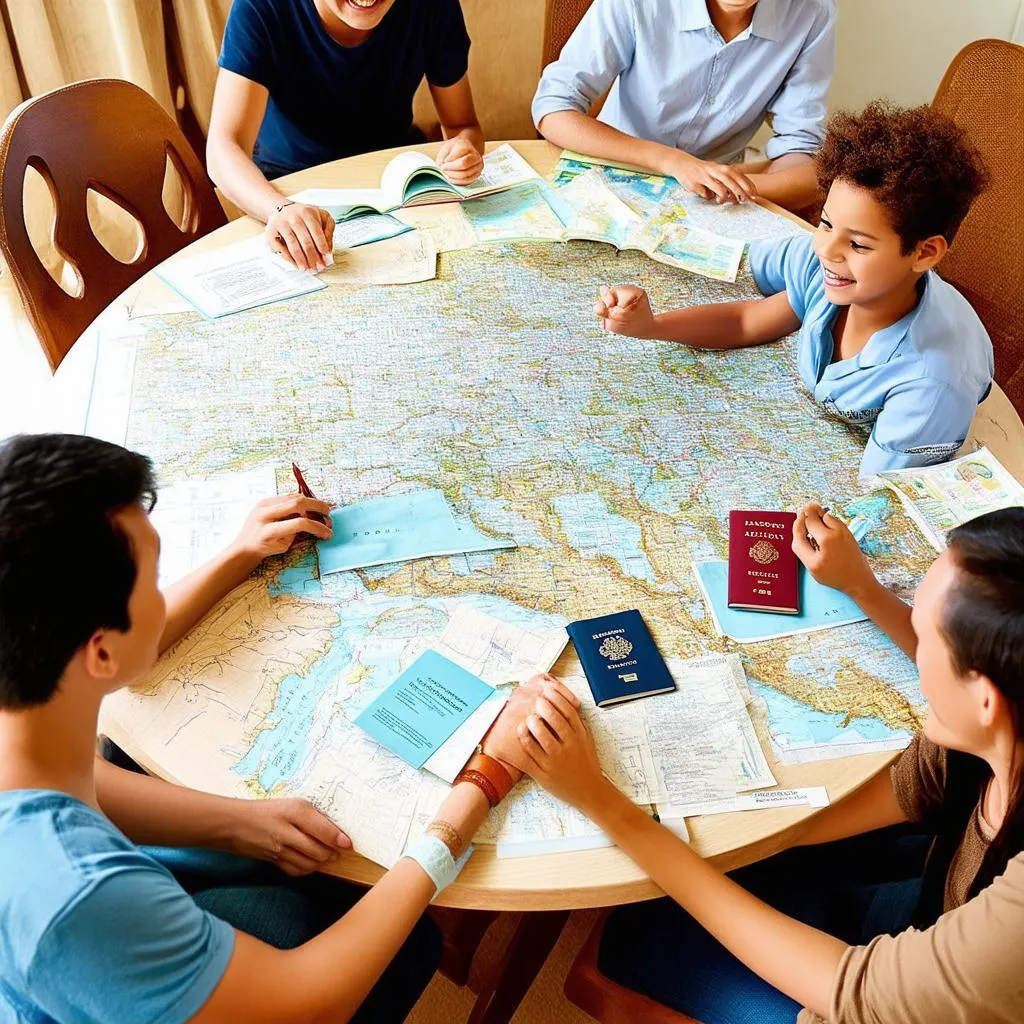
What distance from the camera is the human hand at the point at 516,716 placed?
3.81ft

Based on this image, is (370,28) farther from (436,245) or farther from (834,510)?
(834,510)

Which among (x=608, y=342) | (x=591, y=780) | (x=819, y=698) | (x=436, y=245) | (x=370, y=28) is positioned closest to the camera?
(x=591, y=780)

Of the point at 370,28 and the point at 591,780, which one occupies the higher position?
the point at 370,28

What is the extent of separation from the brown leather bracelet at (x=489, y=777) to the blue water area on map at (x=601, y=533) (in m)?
0.38

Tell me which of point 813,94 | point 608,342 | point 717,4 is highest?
point 717,4

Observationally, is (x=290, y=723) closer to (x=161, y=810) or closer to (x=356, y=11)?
(x=161, y=810)

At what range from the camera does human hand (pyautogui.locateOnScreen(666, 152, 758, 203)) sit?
85.8 inches

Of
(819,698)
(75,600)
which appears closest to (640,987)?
(819,698)

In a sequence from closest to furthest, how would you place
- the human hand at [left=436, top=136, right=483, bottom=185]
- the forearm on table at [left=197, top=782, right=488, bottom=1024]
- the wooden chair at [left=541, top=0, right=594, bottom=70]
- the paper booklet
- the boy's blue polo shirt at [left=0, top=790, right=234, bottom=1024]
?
the boy's blue polo shirt at [left=0, top=790, right=234, bottom=1024] < the forearm on table at [left=197, top=782, right=488, bottom=1024] < the paper booklet < the human hand at [left=436, top=136, right=483, bottom=185] < the wooden chair at [left=541, top=0, right=594, bottom=70]

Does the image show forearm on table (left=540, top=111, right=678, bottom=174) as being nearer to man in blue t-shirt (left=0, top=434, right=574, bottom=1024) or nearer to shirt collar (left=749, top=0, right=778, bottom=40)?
shirt collar (left=749, top=0, right=778, bottom=40)

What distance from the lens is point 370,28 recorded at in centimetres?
229

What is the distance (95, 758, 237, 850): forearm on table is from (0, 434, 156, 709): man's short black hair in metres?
0.27

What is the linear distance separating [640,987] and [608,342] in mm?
1112

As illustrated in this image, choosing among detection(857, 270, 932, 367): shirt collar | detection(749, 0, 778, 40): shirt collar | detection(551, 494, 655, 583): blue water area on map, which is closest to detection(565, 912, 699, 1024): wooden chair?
detection(551, 494, 655, 583): blue water area on map
